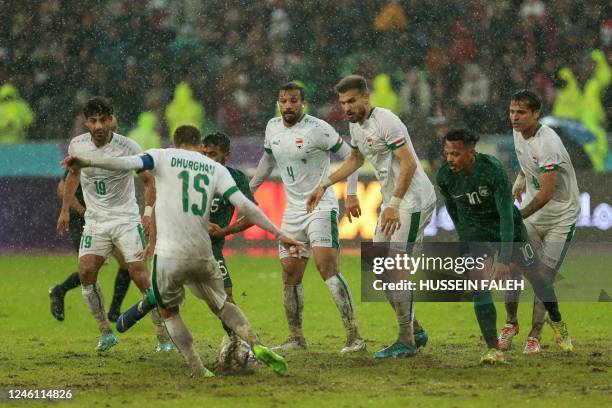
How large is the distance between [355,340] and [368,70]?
12400mm

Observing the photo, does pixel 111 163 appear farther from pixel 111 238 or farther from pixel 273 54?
pixel 273 54

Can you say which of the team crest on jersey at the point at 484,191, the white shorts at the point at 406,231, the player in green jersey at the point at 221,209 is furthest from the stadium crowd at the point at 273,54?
the team crest on jersey at the point at 484,191

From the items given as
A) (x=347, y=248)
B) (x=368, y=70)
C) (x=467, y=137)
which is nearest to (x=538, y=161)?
(x=467, y=137)

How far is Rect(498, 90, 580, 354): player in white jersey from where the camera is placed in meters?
8.98

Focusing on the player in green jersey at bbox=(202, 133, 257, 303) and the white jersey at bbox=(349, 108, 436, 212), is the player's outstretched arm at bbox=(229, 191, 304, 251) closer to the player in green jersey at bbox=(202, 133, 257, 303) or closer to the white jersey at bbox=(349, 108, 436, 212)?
the player in green jersey at bbox=(202, 133, 257, 303)

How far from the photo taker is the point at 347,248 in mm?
17750

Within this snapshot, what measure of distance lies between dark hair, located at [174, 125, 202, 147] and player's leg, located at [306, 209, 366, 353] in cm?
190

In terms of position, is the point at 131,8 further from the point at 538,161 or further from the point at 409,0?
the point at 538,161

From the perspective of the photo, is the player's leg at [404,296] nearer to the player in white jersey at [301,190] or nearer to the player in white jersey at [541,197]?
the player in white jersey at [301,190]

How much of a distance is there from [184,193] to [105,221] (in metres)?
2.24

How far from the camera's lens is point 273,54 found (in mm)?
21797

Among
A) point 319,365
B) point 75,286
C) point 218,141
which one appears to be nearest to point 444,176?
point 319,365

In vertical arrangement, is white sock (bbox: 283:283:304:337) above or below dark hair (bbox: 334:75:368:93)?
below

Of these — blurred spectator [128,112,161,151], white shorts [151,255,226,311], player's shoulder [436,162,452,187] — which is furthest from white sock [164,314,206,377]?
blurred spectator [128,112,161,151]
